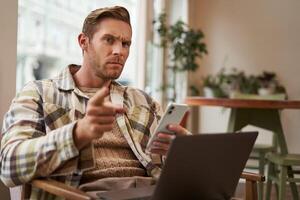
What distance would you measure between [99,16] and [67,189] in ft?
2.33

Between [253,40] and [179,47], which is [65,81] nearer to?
[179,47]

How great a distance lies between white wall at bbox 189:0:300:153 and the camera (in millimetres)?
4652

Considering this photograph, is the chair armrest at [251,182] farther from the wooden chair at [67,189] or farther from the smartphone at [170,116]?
the smartphone at [170,116]

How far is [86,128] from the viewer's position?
3.64ft

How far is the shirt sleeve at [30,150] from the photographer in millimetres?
1182

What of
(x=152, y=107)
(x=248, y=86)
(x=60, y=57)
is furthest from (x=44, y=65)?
(x=248, y=86)

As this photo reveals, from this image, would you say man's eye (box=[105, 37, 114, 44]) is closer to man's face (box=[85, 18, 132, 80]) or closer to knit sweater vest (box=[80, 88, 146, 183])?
man's face (box=[85, 18, 132, 80])

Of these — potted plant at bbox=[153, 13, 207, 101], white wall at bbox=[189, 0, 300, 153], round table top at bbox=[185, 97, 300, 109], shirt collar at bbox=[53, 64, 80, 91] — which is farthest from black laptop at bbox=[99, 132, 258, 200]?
white wall at bbox=[189, 0, 300, 153]

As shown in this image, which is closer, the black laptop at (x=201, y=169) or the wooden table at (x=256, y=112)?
the black laptop at (x=201, y=169)

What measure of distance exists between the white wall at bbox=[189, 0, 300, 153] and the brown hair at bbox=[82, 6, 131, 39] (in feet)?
11.5

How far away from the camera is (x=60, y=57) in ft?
9.28

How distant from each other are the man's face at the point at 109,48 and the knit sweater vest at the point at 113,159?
0.12 metres

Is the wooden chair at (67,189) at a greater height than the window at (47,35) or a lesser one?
lesser

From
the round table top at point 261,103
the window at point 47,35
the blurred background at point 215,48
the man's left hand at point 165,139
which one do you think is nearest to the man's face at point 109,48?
the man's left hand at point 165,139
